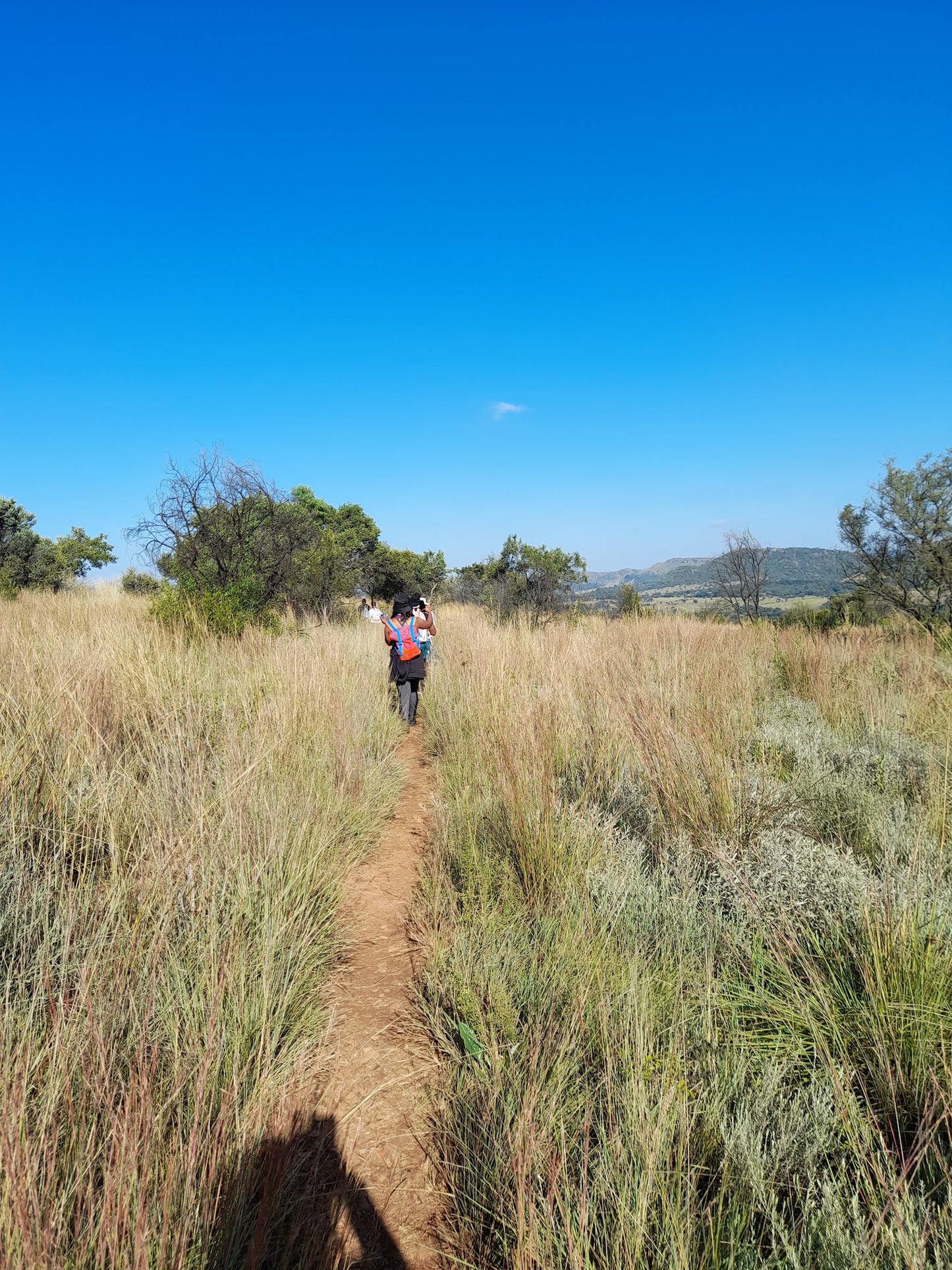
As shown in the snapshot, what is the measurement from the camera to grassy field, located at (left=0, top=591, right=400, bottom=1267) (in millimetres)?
1195

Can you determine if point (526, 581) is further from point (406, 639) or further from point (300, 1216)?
point (300, 1216)

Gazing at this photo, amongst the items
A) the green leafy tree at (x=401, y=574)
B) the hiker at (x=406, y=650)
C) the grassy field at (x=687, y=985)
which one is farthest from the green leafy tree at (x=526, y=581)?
the grassy field at (x=687, y=985)

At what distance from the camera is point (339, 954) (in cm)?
277

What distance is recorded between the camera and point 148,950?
1888mm

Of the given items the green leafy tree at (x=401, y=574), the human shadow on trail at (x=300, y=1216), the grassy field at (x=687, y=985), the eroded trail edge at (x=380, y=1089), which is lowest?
the eroded trail edge at (x=380, y=1089)

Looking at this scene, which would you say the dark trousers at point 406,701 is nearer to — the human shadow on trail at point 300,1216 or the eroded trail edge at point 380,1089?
the eroded trail edge at point 380,1089

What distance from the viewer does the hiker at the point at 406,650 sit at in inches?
275

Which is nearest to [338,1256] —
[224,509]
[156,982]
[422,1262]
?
[422,1262]

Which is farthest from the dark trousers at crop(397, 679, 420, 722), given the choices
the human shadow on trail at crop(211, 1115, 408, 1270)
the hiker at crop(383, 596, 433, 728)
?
the human shadow on trail at crop(211, 1115, 408, 1270)

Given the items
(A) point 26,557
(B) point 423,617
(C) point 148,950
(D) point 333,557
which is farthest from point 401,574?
(C) point 148,950

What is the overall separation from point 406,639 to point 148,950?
5227 mm

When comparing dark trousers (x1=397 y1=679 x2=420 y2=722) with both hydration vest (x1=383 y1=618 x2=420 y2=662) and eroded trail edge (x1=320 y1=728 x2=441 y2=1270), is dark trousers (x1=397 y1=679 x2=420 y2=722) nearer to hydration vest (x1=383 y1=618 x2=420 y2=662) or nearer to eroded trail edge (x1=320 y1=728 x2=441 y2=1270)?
hydration vest (x1=383 y1=618 x2=420 y2=662)

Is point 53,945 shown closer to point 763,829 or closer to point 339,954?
point 339,954

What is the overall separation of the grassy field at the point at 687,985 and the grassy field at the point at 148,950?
0.68 metres
